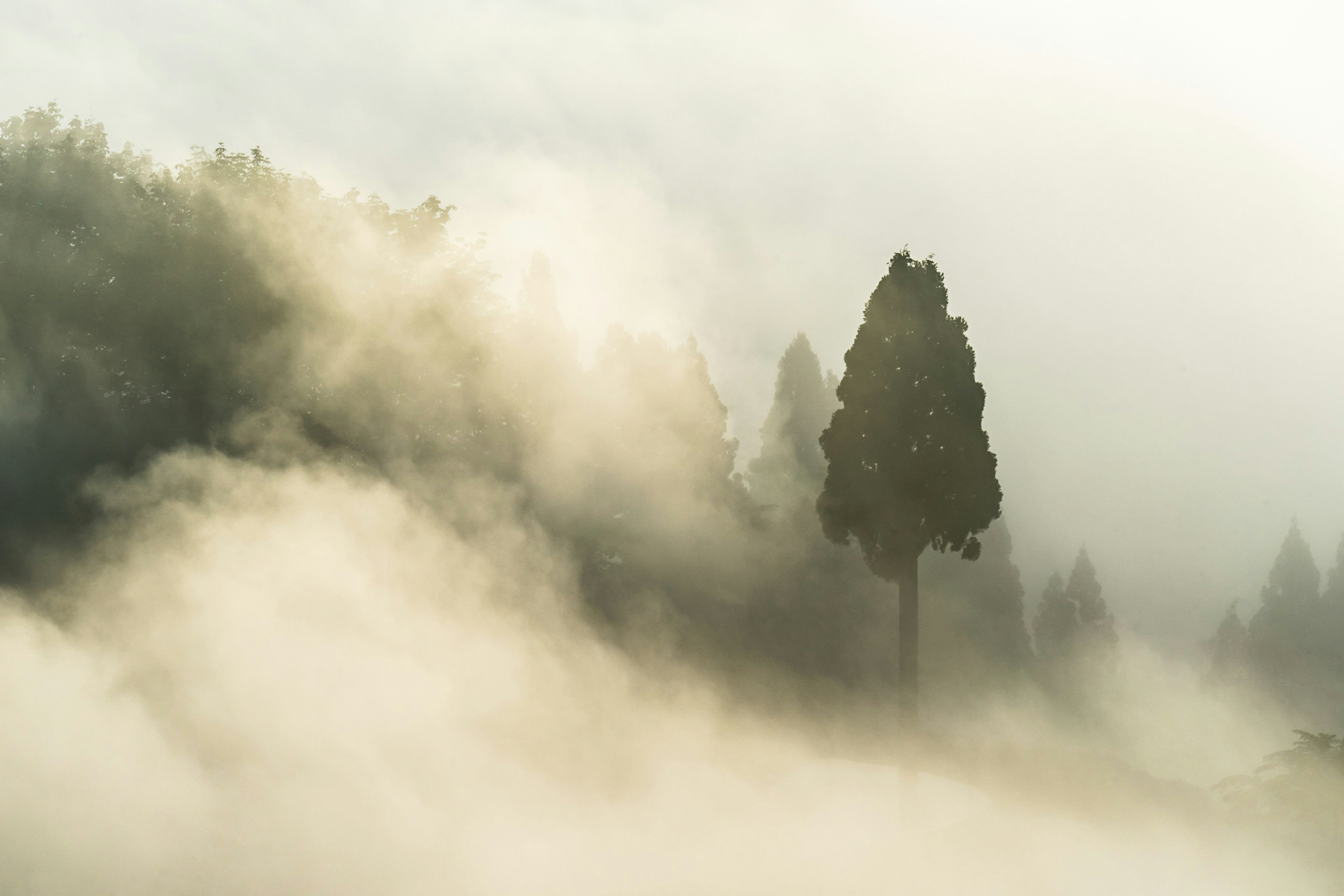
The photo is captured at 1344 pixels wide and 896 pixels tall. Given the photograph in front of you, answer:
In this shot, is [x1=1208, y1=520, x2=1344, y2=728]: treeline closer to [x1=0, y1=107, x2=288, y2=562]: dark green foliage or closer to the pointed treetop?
the pointed treetop

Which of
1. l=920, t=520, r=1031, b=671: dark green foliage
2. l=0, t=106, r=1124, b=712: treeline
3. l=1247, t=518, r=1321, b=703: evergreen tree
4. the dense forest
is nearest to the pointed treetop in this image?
l=1247, t=518, r=1321, b=703: evergreen tree

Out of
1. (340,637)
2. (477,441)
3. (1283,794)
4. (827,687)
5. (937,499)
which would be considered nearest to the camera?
(1283,794)

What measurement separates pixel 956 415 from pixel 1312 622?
3825 centimetres

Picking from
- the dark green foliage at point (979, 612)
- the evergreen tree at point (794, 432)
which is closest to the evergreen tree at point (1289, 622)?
the dark green foliage at point (979, 612)

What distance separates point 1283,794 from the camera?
1153cm

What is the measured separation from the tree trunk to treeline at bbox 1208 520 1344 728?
34.1m

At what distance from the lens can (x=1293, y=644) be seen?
134 feet

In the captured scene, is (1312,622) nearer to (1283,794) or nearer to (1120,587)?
(1120,587)

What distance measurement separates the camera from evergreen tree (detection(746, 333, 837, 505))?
4238cm

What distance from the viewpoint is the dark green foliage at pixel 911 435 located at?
1567cm

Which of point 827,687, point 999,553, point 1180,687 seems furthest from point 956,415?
point 1180,687

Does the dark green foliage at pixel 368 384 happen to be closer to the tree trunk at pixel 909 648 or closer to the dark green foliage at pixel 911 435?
the dark green foliage at pixel 911 435

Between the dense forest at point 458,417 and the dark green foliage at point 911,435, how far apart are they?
5cm

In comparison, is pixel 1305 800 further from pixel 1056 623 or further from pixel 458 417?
pixel 1056 623
